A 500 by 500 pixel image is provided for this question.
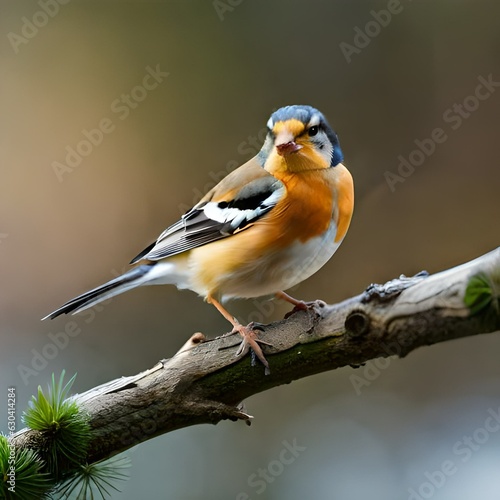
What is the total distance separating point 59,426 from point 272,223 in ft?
2.15

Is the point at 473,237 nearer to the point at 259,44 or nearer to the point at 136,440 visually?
the point at 259,44

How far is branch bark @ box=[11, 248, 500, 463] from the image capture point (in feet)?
3.54

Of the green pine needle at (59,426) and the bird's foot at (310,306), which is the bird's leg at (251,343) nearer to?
the bird's foot at (310,306)

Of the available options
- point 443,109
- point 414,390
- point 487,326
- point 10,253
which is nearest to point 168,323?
point 10,253

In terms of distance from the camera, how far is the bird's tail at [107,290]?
1610mm

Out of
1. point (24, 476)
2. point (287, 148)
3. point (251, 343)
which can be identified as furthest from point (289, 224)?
point (24, 476)

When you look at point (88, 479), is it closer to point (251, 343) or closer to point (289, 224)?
point (251, 343)

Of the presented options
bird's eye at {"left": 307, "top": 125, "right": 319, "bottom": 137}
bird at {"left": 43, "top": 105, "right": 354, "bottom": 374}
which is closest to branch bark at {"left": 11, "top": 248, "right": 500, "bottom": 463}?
bird at {"left": 43, "top": 105, "right": 354, "bottom": 374}

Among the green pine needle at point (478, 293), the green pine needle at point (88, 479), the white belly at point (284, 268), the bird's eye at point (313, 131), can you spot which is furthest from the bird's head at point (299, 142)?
the green pine needle at point (88, 479)

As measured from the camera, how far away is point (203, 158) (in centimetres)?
275

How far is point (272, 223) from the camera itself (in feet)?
5.05

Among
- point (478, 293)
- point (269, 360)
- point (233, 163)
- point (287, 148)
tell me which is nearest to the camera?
point (478, 293)

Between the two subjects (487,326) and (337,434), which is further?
(337,434)

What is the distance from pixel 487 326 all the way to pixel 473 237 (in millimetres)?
1722
